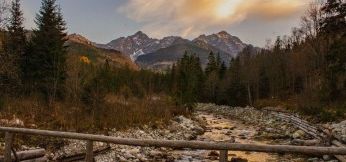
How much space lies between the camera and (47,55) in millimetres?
41312

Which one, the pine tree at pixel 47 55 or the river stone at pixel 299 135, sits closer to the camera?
the river stone at pixel 299 135

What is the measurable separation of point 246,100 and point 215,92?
17.3 m

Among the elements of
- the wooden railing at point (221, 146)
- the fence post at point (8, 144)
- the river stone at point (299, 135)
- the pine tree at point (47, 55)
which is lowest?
A: the river stone at point (299, 135)

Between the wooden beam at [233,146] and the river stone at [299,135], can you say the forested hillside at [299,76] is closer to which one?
the river stone at [299,135]

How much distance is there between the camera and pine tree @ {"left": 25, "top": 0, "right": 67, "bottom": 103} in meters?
39.1

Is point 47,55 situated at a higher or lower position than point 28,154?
higher

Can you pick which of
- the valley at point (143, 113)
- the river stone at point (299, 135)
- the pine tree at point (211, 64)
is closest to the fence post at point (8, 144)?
the valley at point (143, 113)

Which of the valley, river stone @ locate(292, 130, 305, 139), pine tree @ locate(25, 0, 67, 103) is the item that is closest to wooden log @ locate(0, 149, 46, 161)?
the valley

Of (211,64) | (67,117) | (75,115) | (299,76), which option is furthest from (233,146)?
(211,64)

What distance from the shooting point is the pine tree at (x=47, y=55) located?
128 feet

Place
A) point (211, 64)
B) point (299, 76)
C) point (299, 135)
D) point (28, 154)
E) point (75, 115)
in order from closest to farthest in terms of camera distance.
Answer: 1. point (28, 154)
2. point (75, 115)
3. point (299, 135)
4. point (299, 76)
5. point (211, 64)

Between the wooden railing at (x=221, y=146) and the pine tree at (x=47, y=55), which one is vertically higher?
the pine tree at (x=47, y=55)

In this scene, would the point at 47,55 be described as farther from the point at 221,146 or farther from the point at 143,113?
the point at 221,146

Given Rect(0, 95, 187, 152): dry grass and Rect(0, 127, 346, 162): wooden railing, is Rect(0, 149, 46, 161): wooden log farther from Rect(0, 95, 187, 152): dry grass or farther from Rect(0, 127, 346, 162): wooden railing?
Rect(0, 95, 187, 152): dry grass
